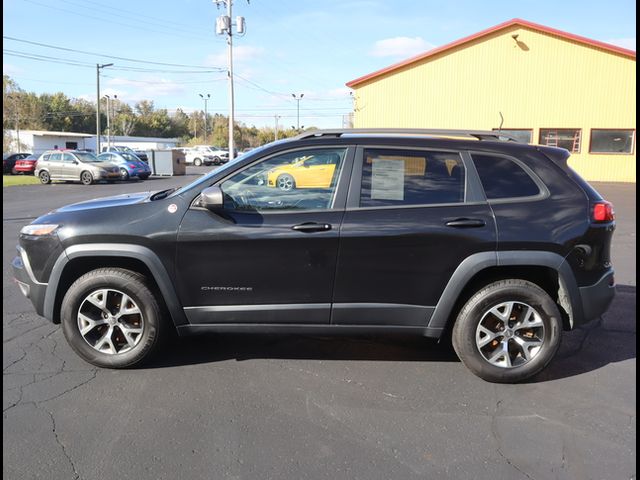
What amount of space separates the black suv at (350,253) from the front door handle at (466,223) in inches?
0.4

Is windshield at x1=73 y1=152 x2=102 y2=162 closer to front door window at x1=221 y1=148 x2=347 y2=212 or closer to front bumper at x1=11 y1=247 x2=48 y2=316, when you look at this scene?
front bumper at x1=11 y1=247 x2=48 y2=316

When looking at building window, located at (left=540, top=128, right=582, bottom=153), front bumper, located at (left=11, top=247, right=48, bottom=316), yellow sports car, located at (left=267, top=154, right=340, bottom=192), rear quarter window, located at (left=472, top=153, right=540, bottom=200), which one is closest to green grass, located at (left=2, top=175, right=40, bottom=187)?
front bumper, located at (left=11, top=247, right=48, bottom=316)

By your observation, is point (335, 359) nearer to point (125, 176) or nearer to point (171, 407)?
point (171, 407)

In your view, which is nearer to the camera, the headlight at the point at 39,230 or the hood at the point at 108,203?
the headlight at the point at 39,230

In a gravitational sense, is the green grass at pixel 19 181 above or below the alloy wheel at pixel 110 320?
above

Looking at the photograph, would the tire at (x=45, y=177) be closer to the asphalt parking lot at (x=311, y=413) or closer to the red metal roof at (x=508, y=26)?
the red metal roof at (x=508, y=26)

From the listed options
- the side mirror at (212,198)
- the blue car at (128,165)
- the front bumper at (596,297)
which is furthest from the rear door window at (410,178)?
the blue car at (128,165)

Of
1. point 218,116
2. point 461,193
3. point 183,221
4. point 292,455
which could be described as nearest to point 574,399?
point 461,193

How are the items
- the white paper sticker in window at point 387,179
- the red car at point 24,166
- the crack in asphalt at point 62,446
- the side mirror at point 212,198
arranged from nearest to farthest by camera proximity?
the crack in asphalt at point 62,446 < the side mirror at point 212,198 < the white paper sticker in window at point 387,179 < the red car at point 24,166

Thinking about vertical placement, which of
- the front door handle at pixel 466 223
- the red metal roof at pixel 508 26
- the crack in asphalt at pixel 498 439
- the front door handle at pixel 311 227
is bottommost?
the crack in asphalt at pixel 498 439

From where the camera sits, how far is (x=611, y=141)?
24641 mm

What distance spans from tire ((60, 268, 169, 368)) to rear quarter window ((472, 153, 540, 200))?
2649 mm

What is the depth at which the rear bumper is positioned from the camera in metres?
3.69

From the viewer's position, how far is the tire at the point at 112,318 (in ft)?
12.2
